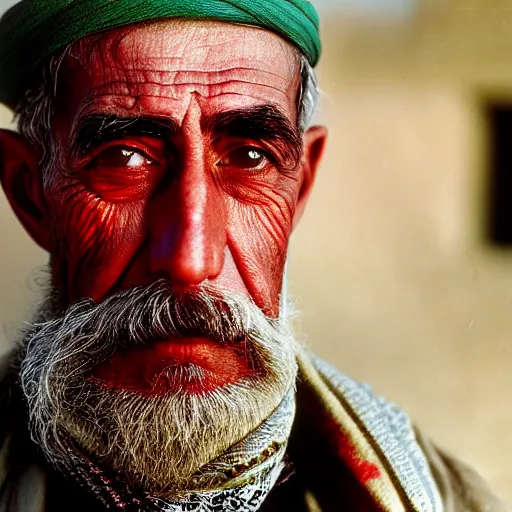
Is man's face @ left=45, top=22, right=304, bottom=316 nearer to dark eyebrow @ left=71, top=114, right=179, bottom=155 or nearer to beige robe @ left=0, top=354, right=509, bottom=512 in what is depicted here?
dark eyebrow @ left=71, top=114, right=179, bottom=155

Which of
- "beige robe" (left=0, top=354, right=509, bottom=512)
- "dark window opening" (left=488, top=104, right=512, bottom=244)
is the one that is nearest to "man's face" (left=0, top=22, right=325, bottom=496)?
"beige robe" (left=0, top=354, right=509, bottom=512)

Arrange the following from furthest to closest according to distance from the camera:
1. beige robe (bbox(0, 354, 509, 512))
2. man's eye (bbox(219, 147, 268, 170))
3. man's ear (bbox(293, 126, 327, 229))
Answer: man's ear (bbox(293, 126, 327, 229))
beige robe (bbox(0, 354, 509, 512))
man's eye (bbox(219, 147, 268, 170))

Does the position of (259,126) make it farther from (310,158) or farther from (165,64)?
(310,158)

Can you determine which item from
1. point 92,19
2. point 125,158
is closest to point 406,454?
point 125,158

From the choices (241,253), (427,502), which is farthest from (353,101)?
(427,502)

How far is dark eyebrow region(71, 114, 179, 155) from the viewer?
1258mm

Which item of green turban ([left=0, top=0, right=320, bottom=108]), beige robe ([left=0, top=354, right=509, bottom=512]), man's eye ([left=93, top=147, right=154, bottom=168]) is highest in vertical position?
green turban ([left=0, top=0, right=320, bottom=108])

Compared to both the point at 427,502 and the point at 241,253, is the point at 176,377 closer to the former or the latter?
the point at 241,253

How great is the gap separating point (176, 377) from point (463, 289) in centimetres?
98

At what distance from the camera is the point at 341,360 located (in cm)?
191

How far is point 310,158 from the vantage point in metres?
1.61

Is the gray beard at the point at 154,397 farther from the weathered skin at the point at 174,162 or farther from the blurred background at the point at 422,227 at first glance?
the blurred background at the point at 422,227

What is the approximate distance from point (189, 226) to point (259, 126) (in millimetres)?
253

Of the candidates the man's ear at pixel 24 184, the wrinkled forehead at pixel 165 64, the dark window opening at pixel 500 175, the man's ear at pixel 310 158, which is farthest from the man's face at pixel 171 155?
the dark window opening at pixel 500 175
